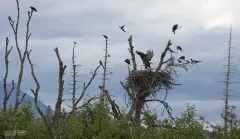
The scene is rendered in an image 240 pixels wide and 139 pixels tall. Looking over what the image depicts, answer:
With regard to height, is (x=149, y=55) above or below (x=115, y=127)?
above

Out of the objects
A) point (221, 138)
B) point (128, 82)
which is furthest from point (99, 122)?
point (221, 138)

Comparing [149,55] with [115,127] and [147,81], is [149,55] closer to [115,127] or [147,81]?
[147,81]

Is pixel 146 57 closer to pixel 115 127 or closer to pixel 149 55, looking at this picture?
pixel 149 55

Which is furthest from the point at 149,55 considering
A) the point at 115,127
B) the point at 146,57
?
the point at 115,127

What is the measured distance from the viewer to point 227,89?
4353 cm

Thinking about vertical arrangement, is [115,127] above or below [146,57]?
below

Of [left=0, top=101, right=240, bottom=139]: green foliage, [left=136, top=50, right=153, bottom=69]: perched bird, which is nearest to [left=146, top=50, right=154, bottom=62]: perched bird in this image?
[left=136, top=50, right=153, bottom=69]: perched bird

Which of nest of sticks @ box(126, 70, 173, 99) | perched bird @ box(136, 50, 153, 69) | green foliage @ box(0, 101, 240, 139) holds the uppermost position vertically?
perched bird @ box(136, 50, 153, 69)

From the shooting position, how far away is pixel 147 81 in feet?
100

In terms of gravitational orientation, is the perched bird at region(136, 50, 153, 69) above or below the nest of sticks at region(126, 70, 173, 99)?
above

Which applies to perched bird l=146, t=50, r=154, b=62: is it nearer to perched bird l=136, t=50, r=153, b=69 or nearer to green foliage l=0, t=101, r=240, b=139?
perched bird l=136, t=50, r=153, b=69

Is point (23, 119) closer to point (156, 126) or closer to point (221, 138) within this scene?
point (156, 126)

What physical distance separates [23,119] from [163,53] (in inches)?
409

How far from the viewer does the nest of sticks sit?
1198 inches
